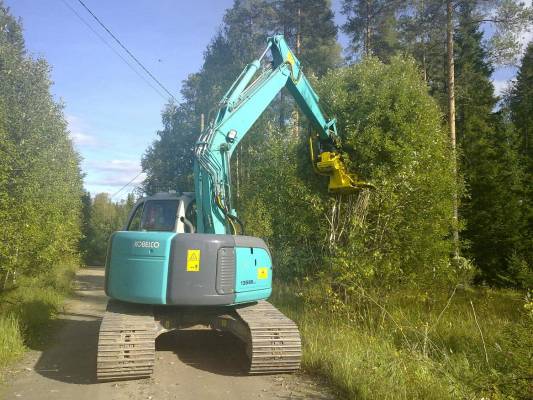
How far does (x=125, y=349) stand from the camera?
608 cm

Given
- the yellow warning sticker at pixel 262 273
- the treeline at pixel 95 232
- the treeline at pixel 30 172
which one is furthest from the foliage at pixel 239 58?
the treeline at pixel 95 232

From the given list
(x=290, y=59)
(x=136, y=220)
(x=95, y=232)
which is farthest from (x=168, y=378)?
(x=95, y=232)

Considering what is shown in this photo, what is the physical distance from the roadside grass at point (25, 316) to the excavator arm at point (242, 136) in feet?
10.7

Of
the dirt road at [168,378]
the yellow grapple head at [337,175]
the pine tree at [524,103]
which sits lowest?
the dirt road at [168,378]

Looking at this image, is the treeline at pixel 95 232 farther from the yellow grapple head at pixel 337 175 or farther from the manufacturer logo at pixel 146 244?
the manufacturer logo at pixel 146 244

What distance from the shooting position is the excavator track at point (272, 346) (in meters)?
6.42

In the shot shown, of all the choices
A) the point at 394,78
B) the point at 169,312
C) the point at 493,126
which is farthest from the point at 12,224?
the point at 493,126

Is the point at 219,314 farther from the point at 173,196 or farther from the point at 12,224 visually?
Answer: the point at 12,224

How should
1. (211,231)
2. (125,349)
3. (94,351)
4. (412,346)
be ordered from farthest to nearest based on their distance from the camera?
(94,351) < (211,231) < (412,346) < (125,349)

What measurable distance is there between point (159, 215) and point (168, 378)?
2.76 meters

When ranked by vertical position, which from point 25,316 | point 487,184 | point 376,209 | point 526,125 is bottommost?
point 25,316

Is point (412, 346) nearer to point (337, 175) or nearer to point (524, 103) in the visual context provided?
point (337, 175)

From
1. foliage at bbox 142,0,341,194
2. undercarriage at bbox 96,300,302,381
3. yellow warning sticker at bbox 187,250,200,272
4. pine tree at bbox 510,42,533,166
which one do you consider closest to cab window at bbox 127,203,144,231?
undercarriage at bbox 96,300,302,381

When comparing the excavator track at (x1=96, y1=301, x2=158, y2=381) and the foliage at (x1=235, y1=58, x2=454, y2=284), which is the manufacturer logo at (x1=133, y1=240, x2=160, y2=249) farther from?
the foliage at (x1=235, y1=58, x2=454, y2=284)
